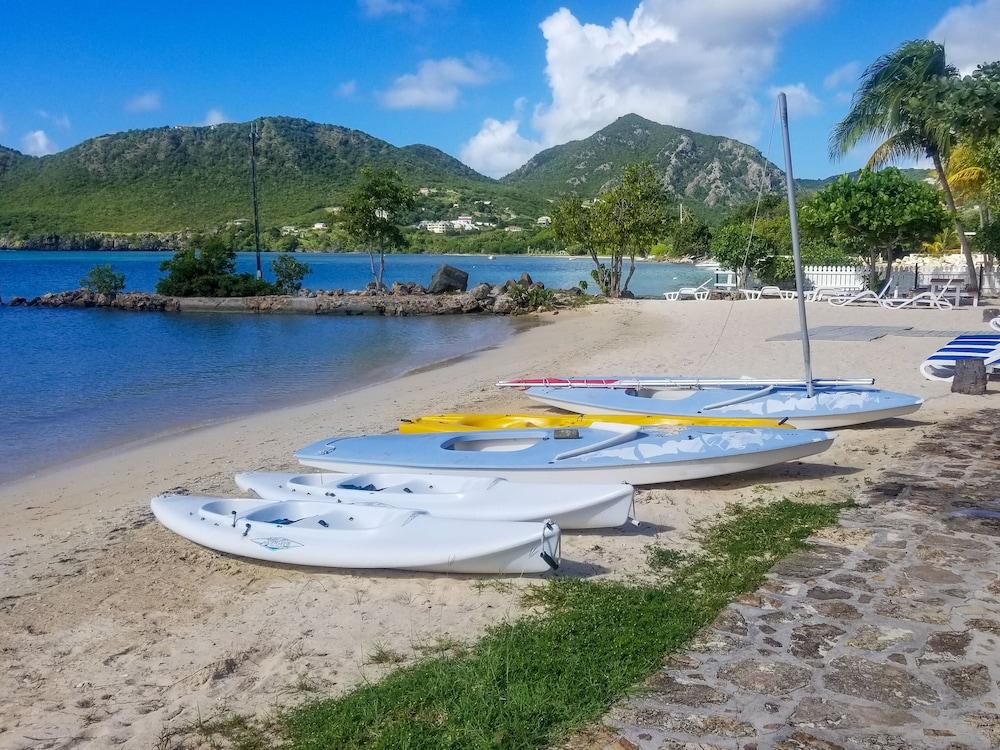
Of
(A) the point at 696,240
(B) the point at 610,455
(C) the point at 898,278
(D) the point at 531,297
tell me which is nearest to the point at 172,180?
(A) the point at 696,240

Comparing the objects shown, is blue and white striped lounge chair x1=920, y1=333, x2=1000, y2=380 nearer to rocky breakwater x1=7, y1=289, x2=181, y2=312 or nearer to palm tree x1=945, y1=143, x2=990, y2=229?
palm tree x1=945, y1=143, x2=990, y2=229

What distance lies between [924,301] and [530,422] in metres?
19.2

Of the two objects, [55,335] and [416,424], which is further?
[55,335]

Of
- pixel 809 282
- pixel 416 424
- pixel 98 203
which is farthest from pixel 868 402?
pixel 98 203

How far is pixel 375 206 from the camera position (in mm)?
34219

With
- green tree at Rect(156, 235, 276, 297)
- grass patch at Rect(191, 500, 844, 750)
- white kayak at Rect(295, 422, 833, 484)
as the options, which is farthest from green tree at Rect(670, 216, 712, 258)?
grass patch at Rect(191, 500, 844, 750)

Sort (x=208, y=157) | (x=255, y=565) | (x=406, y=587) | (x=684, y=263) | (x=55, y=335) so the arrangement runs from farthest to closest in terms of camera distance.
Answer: (x=208, y=157)
(x=684, y=263)
(x=55, y=335)
(x=255, y=565)
(x=406, y=587)

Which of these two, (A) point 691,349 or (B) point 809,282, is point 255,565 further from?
(B) point 809,282

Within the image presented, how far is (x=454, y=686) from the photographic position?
3.98 meters

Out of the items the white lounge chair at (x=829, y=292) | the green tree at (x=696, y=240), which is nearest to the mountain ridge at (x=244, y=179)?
the green tree at (x=696, y=240)

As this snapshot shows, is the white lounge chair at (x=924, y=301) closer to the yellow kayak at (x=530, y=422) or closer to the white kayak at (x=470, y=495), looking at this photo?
the yellow kayak at (x=530, y=422)

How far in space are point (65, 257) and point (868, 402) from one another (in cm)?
11090

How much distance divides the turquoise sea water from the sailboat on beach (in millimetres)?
6427

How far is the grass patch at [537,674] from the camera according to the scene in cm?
359
